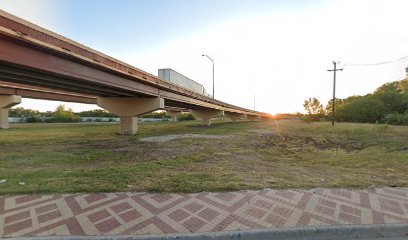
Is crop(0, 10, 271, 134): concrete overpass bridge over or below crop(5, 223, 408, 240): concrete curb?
over

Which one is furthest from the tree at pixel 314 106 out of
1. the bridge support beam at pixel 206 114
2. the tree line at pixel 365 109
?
the bridge support beam at pixel 206 114

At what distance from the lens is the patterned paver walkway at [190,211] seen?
3.35m

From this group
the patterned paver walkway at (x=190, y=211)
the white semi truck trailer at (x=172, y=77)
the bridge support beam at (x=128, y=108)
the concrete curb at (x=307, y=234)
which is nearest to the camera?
the concrete curb at (x=307, y=234)

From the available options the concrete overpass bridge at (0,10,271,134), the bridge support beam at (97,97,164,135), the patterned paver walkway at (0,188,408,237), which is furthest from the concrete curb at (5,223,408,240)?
the bridge support beam at (97,97,164,135)

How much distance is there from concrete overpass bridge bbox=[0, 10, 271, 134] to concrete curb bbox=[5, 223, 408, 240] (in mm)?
6903

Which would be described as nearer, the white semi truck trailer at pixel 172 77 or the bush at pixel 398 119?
the white semi truck trailer at pixel 172 77

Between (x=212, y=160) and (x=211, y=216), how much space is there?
4708mm

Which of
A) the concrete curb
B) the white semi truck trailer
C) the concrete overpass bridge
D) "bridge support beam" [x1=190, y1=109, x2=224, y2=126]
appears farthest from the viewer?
"bridge support beam" [x1=190, y1=109, x2=224, y2=126]

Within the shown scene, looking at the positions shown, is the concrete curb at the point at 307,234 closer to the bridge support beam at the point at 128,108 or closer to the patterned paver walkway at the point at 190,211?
the patterned paver walkway at the point at 190,211

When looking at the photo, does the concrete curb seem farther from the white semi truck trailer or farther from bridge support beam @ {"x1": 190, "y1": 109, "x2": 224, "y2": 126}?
bridge support beam @ {"x1": 190, "y1": 109, "x2": 224, "y2": 126}

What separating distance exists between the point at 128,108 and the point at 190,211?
17553 millimetres

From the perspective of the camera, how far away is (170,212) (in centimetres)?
378

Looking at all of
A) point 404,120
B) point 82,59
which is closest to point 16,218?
point 82,59

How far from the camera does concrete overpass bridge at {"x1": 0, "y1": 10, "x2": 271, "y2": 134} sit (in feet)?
24.1
